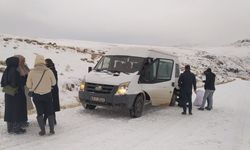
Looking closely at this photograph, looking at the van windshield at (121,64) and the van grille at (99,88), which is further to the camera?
the van windshield at (121,64)

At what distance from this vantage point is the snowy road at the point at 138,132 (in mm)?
8945

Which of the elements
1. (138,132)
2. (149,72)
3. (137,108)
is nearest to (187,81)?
(149,72)

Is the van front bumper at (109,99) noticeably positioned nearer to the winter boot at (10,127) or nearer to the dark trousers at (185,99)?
the dark trousers at (185,99)

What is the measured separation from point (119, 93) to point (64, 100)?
16.3ft

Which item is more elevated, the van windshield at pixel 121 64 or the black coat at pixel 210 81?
the van windshield at pixel 121 64

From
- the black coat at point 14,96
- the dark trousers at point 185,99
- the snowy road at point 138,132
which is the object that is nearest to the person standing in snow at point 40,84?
the black coat at point 14,96

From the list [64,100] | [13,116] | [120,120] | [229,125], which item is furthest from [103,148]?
[64,100]

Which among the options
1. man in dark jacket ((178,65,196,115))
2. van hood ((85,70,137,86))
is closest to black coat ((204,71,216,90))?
man in dark jacket ((178,65,196,115))

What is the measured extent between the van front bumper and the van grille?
0.12m

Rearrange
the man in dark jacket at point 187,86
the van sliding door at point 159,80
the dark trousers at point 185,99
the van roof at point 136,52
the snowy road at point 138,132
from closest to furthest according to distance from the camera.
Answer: the snowy road at point 138,132 < the van sliding door at point 159,80 < the van roof at point 136,52 < the dark trousers at point 185,99 < the man in dark jacket at point 187,86

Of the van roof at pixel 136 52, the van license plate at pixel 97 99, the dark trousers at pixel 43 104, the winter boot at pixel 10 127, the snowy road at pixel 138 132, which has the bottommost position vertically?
the snowy road at pixel 138 132

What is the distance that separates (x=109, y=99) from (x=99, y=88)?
1.69ft

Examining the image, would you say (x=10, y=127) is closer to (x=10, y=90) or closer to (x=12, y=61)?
(x=10, y=90)

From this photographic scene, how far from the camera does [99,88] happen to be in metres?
12.5
